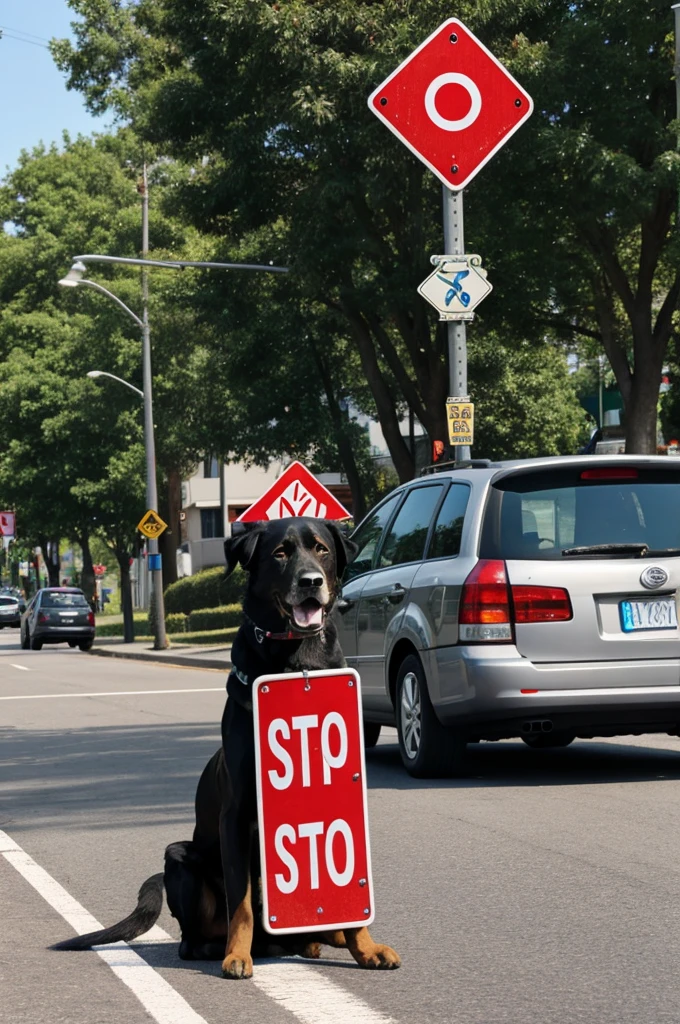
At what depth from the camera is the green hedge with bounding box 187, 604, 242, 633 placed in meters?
46.7

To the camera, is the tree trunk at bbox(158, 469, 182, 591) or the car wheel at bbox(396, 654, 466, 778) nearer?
the car wheel at bbox(396, 654, 466, 778)

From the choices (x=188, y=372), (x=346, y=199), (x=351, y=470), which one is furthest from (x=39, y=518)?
(x=346, y=199)

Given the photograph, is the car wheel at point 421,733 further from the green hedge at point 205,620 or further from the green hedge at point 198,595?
the green hedge at point 198,595

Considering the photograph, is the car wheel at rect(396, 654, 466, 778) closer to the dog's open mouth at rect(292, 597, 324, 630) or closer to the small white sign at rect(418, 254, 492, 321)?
the small white sign at rect(418, 254, 492, 321)

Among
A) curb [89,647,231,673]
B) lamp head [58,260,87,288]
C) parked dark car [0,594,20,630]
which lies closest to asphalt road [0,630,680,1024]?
curb [89,647,231,673]

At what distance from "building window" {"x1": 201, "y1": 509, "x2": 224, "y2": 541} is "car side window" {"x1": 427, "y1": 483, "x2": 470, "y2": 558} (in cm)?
6831

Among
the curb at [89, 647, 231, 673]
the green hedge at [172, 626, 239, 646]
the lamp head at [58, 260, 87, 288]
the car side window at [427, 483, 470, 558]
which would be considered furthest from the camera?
the green hedge at [172, 626, 239, 646]

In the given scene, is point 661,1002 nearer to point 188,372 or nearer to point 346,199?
point 346,199

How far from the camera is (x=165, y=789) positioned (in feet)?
35.9

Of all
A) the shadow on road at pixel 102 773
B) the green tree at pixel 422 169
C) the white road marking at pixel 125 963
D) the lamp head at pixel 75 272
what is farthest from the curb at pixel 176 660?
the white road marking at pixel 125 963

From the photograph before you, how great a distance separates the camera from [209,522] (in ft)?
262

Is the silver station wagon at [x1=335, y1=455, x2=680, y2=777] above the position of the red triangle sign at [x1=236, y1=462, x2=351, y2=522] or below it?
below

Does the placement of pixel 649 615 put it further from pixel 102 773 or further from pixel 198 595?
pixel 198 595

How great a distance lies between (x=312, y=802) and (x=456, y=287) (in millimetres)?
10305
